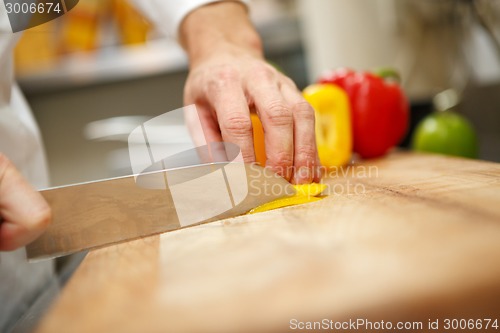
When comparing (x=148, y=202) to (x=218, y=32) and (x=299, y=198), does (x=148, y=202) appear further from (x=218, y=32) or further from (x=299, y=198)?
(x=218, y=32)

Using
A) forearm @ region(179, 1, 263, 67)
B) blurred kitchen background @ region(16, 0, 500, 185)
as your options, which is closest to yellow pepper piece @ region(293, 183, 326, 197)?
forearm @ region(179, 1, 263, 67)

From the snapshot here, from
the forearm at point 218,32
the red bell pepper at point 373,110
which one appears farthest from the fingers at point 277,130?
the red bell pepper at point 373,110

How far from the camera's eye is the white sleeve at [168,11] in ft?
2.69

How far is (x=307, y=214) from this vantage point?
20.5 inches

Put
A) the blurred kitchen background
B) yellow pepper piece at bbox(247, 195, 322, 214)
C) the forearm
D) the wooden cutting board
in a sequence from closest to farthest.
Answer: the wooden cutting board < yellow pepper piece at bbox(247, 195, 322, 214) < the forearm < the blurred kitchen background

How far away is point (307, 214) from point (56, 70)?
1897mm

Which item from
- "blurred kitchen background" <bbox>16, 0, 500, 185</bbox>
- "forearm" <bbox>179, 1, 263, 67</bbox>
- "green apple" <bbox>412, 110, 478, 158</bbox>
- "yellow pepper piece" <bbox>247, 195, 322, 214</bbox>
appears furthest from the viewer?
"blurred kitchen background" <bbox>16, 0, 500, 185</bbox>

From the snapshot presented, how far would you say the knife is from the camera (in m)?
0.51

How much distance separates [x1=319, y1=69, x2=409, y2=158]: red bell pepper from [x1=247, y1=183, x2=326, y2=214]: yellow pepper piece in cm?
46

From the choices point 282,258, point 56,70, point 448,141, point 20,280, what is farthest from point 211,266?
point 56,70

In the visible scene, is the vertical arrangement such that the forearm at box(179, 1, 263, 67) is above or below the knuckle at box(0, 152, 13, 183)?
above

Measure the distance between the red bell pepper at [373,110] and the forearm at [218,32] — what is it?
0.35 metres

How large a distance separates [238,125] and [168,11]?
1.15 feet

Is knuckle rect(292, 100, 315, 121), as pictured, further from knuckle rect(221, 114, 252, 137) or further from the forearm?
the forearm
